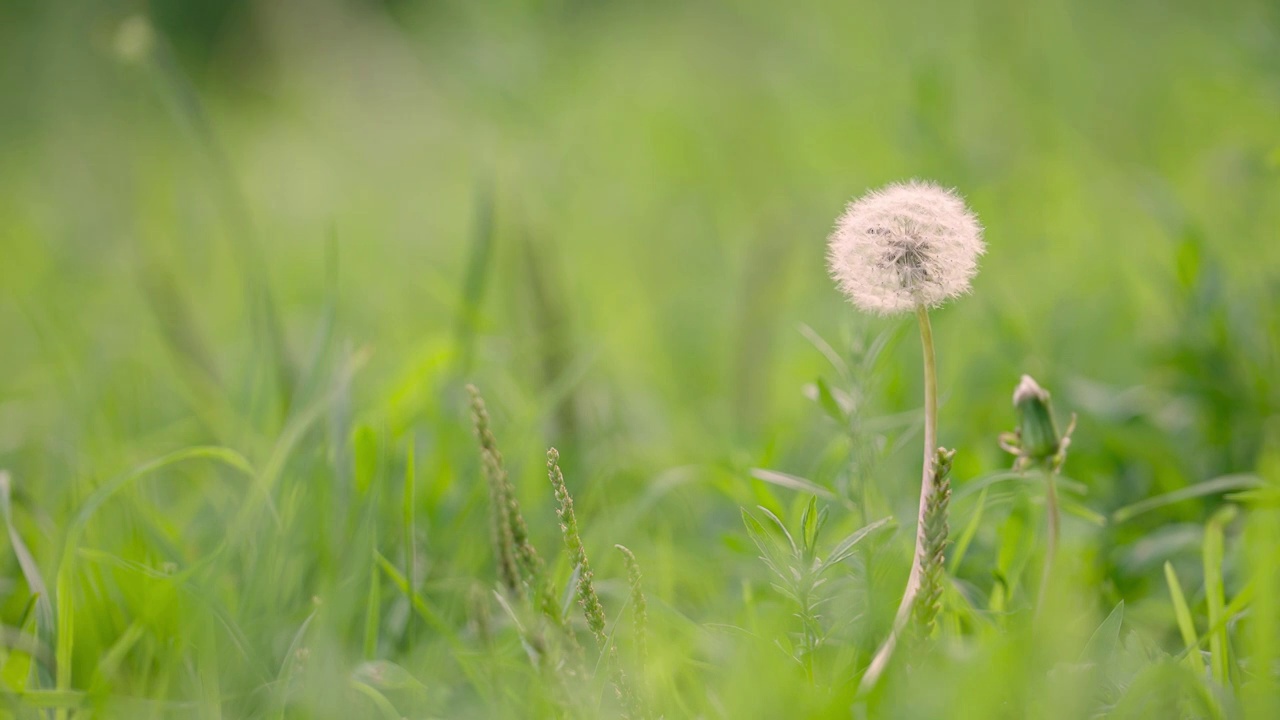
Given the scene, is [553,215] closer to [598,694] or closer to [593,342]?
[593,342]

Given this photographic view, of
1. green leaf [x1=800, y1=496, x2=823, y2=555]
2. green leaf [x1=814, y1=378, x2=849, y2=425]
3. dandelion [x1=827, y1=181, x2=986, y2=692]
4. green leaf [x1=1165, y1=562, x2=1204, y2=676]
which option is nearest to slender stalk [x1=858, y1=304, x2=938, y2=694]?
dandelion [x1=827, y1=181, x2=986, y2=692]

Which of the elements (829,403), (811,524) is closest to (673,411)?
A: (829,403)

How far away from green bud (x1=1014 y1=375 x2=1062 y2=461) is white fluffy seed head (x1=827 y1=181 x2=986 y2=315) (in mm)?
127

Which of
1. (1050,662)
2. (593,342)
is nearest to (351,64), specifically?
(593,342)

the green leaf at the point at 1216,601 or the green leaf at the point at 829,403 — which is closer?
the green leaf at the point at 1216,601

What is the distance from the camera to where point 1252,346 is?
173 centimetres

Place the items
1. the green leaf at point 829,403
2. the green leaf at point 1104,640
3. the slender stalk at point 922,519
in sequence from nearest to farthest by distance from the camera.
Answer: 1. the slender stalk at point 922,519
2. the green leaf at point 1104,640
3. the green leaf at point 829,403

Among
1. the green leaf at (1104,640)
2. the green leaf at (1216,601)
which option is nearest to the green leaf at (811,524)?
the green leaf at (1104,640)

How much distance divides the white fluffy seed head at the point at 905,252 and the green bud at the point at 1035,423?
127 millimetres

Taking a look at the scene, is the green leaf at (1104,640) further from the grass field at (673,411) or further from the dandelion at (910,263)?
the dandelion at (910,263)

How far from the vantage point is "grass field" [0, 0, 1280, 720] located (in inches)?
41.1

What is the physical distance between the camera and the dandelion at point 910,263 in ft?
2.96

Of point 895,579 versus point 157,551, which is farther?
point 157,551

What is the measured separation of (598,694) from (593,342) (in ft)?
4.94
